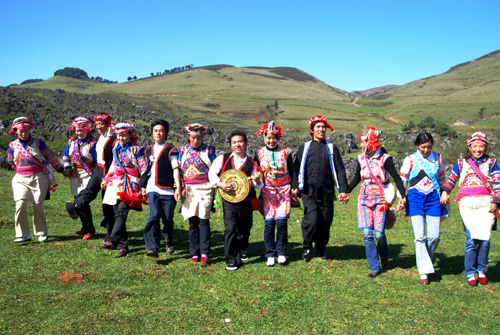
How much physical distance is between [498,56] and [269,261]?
7627 inches

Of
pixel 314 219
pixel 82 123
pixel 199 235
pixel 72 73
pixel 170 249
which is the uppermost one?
pixel 72 73

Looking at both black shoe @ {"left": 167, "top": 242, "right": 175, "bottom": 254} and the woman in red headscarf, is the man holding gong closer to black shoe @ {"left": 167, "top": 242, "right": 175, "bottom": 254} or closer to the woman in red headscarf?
the woman in red headscarf

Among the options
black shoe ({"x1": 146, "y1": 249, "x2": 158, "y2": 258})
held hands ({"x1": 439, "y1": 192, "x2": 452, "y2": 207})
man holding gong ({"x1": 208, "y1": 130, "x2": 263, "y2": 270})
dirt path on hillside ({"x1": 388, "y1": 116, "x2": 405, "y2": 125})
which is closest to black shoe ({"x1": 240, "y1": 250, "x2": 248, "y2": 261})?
man holding gong ({"x1": 208, "y1": 130, "x2": 263, "y2": 270})

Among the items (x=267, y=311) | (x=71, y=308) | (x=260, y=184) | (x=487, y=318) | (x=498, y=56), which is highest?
(x=498, y=56)

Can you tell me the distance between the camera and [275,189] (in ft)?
23.0

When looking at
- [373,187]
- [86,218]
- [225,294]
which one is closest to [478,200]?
[373,187]

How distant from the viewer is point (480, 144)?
245 inches

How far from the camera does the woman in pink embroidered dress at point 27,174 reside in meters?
7.67

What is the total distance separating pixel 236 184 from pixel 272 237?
1.19m

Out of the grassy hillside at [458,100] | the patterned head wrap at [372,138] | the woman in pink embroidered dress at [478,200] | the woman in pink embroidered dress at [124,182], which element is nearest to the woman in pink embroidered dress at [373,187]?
the patterned head wrap at [372,138]

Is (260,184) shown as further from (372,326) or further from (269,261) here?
(372,326)

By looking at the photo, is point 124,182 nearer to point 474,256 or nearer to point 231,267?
point 231,267

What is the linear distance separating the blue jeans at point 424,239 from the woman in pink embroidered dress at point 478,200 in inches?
16.5

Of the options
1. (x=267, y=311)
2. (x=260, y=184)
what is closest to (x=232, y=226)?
(x=260, y=184)
